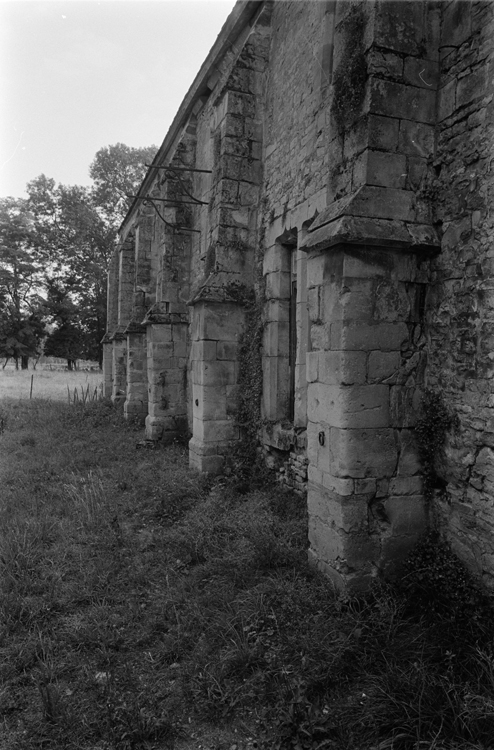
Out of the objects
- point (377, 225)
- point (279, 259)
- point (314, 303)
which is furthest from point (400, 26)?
point (279, 259)

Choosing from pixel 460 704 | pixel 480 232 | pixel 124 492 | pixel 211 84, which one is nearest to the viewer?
pixel 460 704

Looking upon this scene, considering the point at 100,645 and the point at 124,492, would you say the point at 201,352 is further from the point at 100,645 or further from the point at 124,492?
the point at 100,645

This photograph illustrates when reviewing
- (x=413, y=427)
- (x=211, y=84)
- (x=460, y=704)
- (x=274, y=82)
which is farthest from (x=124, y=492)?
(x=211, y=84)

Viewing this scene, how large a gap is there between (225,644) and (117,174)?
35.6 meters

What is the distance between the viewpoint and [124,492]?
6.67 metres

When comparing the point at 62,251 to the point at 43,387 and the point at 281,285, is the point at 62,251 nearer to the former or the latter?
the point at 43,387

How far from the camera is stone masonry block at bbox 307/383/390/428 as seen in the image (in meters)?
3.58

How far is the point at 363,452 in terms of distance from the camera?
11.9ft

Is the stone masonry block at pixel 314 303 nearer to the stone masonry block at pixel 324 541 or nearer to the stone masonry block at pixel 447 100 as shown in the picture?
the stone masonry block at pixel 447 100

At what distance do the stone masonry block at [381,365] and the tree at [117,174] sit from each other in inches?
1299

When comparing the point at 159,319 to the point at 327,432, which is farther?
the point at 159,319

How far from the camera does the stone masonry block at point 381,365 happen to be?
3.62 m

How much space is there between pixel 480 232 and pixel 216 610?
3452 millimetres

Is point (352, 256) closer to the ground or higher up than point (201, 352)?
higher up
